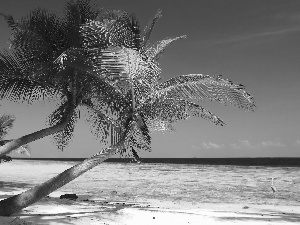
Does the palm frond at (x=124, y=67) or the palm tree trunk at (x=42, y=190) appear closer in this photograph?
the palm frond at (x=124, y=67)

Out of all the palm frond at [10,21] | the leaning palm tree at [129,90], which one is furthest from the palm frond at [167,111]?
the palm frond at [10,21]

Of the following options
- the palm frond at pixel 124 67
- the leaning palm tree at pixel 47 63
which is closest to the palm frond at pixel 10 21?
the leaning palm tree at pixel 47 63

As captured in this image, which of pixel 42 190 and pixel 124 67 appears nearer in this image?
pixel 124 67

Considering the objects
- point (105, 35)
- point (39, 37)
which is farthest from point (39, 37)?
point (105, 35)

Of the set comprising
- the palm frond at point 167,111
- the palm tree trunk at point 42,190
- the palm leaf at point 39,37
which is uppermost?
the palm leaf at point 39,37

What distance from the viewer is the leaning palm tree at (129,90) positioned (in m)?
6.52

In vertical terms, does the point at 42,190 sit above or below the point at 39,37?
→ below

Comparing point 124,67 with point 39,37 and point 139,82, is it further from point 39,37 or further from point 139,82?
point 39,37

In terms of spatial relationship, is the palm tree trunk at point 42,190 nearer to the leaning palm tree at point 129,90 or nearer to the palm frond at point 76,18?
the leaning palm tree at point 129,90

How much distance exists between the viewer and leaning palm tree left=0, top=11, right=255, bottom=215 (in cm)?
652

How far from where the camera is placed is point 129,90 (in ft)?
23.8

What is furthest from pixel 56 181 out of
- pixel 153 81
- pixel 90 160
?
pixel 153 81

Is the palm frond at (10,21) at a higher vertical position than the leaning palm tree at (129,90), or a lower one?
higher

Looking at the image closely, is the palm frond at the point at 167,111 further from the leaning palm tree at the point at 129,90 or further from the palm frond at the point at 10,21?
the palm frond at the point at 10,21
